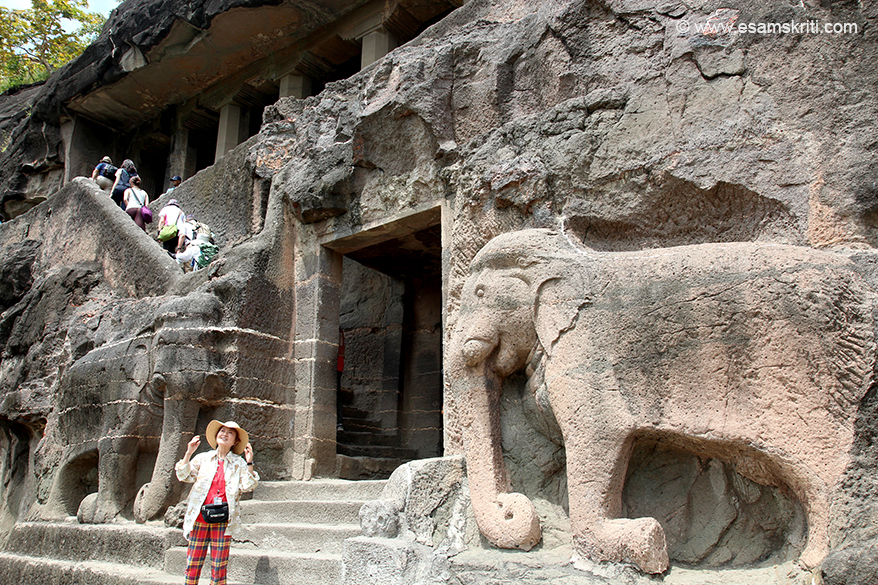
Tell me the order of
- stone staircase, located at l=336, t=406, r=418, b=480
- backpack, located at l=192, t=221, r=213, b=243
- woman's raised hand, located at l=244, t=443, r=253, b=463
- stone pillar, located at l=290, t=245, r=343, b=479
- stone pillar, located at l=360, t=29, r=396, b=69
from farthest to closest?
stone pillar, located at l=360, t=29, r=396, b=69 < backpack, located at l=192, t=221, r=213, b=243 < stone staircase, located at l=336, t=406, r=418, b=480 < stone pillar, located at l=290, t=245, r=343, b=479 < woman's raised hand, located at l=244, t=443, r=253, b=463

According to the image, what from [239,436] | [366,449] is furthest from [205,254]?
[239,436]

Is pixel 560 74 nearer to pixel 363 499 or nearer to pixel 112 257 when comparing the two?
pixel 363 499

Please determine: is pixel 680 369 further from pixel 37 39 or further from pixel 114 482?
pixel 37 39

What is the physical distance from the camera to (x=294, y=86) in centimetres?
1287

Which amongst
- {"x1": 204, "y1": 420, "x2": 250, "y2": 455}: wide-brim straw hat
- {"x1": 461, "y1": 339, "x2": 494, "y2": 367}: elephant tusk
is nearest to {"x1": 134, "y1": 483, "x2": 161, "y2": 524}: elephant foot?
{"x1": 204, "y1": 420, "x2": 250, "y2": 455}: wide-brim straw hat

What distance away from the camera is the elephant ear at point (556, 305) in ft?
10.9

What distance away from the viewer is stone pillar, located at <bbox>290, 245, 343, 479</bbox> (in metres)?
5.89

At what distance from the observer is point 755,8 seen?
12.7ft

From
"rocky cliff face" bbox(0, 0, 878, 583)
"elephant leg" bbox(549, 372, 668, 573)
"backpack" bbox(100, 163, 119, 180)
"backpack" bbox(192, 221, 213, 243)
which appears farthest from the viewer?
"backpack" bbox(100, 163, 119, 180)

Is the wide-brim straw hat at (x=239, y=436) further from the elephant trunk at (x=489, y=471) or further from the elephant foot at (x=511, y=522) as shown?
the elephant foot at (x=511, y=522)

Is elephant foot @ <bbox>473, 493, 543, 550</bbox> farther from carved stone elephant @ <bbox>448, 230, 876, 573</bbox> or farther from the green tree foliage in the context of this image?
the green tree foliage

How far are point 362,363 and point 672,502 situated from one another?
552cm

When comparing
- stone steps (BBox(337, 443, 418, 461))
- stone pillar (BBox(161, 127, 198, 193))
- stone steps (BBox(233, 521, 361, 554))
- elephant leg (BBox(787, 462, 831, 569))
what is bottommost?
stone steps (BBox(233, 521, 361, 554))

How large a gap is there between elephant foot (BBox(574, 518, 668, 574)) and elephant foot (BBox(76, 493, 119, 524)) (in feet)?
14.4
